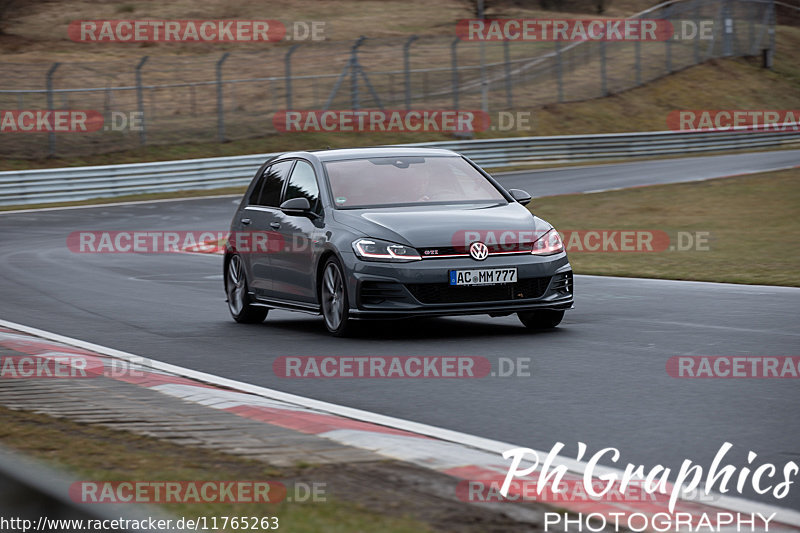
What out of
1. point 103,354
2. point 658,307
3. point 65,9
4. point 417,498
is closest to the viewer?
point 417,498

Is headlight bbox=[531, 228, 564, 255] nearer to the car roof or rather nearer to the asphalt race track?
the asphalt race track

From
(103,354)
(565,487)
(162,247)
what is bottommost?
(162,247)

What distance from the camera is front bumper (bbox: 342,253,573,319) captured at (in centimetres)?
1059

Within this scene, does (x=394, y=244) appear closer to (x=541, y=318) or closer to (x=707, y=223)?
(x=541, y=318)

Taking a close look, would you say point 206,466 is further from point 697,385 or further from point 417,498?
point 697,385

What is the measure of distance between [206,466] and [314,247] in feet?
19.3

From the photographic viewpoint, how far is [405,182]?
38.9 feet

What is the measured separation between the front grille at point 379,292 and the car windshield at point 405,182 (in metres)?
1.04

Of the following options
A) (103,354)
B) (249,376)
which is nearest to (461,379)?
(249,376)

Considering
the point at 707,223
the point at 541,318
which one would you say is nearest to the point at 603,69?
the point at 707,223

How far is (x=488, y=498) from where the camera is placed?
5098 millimetres

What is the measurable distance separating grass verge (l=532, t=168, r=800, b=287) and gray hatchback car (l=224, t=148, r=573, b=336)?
4.56 metres

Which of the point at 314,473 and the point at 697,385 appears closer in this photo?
the point at 314,473

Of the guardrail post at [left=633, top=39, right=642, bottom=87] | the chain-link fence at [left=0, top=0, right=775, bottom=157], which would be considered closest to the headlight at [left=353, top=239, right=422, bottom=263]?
the chain-link fence at [left=0, top=0, right=775, bottom=157]
